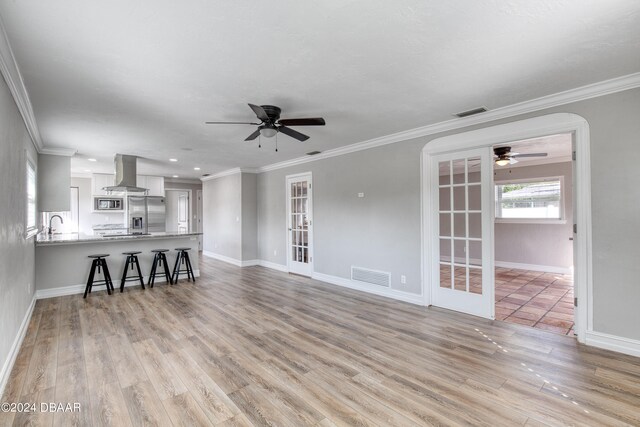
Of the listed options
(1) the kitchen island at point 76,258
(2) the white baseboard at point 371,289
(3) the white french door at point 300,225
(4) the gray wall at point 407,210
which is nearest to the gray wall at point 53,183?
(1) the kitchen island at point 76,258

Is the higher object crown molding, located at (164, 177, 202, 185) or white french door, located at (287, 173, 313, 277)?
crown molding, located at (164, 177, 202, 185)

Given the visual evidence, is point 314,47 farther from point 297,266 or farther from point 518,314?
point 297,266

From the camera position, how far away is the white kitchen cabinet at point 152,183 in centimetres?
830

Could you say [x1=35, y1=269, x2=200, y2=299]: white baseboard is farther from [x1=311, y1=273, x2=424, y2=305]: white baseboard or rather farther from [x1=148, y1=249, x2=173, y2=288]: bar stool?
[x1=311, y1=273, x2=424, y2=305]: white baseboard

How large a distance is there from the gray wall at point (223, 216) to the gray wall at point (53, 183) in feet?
10.9

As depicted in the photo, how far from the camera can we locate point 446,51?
7.30 ft

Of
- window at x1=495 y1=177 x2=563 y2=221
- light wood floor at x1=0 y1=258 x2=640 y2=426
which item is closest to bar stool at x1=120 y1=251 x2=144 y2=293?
light wood floor at x1=0 y1=258 x2=640 y2=426

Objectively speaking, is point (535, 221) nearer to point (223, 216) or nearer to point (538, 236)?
point (538, 236)

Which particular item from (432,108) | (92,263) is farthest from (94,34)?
(92,263)

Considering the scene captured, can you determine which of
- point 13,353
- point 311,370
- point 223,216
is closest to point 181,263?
point 223,216

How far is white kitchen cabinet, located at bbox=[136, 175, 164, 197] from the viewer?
27.2ft

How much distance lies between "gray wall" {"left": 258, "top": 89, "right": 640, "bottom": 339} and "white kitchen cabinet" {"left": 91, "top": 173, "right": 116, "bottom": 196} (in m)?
4.26

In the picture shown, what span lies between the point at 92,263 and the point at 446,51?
587 centimetres

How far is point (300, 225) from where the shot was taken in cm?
650
